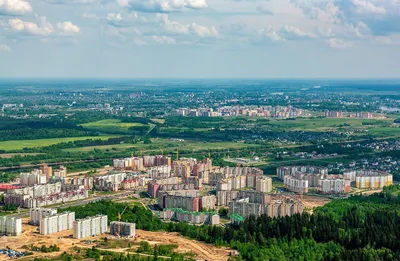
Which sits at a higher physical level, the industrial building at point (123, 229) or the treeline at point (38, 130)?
the industrial building at point (123, 229)

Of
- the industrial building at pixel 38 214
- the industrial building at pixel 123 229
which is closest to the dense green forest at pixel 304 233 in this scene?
the industrial building at pixel 38 214

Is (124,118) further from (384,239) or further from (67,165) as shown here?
(384,239)

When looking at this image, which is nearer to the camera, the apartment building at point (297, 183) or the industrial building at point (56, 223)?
the industrial building at point (56, 223)

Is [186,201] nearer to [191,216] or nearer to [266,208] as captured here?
[191,216]

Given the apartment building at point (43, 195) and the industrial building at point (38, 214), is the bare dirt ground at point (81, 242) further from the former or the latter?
the apartment building at point (43, 195)

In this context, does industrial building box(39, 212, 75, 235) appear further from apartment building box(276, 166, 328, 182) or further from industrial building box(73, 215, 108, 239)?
apartment building box(276, 166, 328, 182)

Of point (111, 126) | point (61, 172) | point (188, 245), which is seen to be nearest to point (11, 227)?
point (188, 245)
